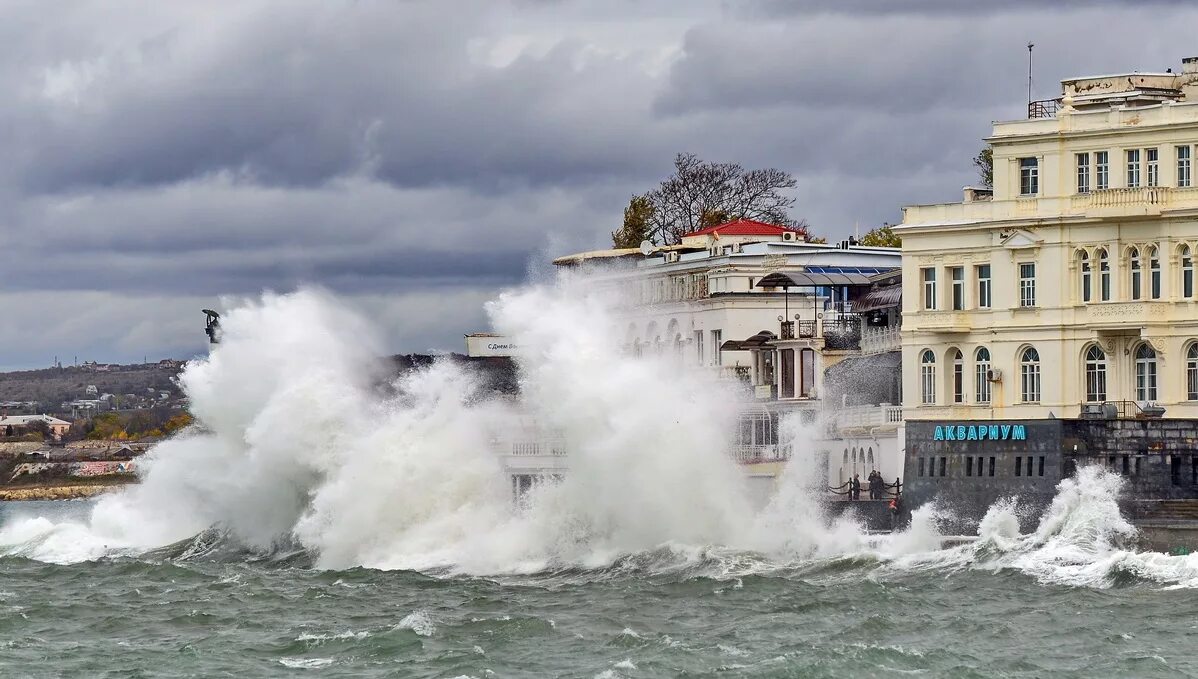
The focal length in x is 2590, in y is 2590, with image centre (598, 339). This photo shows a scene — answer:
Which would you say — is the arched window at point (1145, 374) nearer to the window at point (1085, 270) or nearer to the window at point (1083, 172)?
the window at point (1085, 270)

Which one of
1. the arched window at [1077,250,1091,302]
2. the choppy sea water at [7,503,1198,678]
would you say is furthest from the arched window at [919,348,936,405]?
the choppy sea water at [7,503,1198,678]

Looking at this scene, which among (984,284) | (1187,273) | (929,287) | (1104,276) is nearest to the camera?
(1187,273)

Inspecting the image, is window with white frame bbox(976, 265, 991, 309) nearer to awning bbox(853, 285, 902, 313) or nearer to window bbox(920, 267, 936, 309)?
window bbox(920, 267, 936, 309)

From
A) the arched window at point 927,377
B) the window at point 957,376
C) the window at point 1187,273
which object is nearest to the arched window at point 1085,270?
the window at point 1187,273

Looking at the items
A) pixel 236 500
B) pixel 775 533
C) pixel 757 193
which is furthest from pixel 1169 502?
pixel 757 193

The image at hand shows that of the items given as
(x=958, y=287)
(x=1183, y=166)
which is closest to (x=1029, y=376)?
(x=958, y=287)

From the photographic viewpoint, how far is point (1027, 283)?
6850 cm

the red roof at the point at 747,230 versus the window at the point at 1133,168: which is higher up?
the red roof at the point at 747,230

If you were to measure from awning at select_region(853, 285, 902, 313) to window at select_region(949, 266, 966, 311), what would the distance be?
6183 millimetres

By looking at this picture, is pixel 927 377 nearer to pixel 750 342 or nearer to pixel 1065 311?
pixel 1065 311

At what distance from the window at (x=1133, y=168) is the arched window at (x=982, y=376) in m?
6.29

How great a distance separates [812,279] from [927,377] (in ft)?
49.2

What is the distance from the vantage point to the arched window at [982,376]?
6962 cm

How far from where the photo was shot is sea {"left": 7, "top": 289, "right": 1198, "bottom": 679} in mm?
50344
